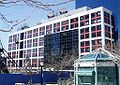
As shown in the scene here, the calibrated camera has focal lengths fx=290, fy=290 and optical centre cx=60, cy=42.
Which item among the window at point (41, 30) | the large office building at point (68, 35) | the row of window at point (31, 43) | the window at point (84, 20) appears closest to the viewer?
the large office building at point (68, 35)

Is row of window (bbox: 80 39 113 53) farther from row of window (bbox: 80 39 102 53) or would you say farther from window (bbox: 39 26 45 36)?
window (bbox: 39 26 45 36)

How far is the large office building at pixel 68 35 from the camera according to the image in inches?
2716

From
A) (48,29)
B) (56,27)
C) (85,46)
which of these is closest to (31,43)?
(48,29)

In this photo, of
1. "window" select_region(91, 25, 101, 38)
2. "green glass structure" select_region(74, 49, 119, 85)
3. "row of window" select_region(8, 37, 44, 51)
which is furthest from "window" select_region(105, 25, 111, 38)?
"green glass structure" select_region(74, 49, 119, 85)

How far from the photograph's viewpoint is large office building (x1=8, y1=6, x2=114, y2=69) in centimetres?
6897

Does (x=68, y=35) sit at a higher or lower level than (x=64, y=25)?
lower

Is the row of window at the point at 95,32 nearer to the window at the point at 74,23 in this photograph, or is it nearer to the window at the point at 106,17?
the window at the point at 106,17

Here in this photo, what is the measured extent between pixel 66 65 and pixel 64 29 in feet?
69.4

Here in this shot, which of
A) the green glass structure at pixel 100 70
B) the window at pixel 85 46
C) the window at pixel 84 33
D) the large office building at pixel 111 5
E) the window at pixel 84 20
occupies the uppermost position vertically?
the large office building at pixel 111 5

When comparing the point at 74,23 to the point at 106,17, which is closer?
the point at 106,17

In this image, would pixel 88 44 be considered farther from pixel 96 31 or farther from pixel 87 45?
pixel 96 31

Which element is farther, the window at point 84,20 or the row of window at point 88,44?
the window at point 84,20

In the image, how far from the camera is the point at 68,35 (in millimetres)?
76812

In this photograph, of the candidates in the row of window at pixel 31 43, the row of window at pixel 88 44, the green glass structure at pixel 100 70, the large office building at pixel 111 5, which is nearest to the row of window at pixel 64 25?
the row of window at pixel 31 43
